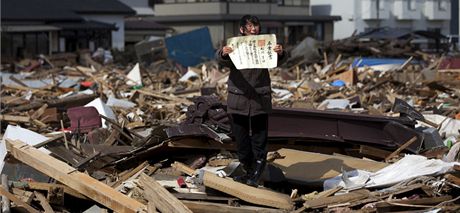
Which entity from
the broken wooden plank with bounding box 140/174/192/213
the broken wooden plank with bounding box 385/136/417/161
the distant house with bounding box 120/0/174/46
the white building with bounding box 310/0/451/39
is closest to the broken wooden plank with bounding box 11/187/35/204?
the broken wooden plank with bounding box 140/174/192/213

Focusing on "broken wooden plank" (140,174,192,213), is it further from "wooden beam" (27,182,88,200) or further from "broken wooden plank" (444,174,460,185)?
"broken wooden plank" (444,174,460,185)

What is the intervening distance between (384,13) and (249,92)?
48291 millimetres

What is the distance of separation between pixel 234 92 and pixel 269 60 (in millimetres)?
395

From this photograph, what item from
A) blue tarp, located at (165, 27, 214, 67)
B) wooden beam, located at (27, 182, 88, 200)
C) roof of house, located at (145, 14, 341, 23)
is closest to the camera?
wooden beam, located at (27, 182, 88, 200)

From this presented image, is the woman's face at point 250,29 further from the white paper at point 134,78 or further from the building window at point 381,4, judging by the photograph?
the building window at point 381,4

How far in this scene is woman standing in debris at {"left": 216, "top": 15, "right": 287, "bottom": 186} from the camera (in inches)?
229

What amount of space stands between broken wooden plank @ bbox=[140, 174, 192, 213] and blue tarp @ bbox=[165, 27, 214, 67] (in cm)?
1941

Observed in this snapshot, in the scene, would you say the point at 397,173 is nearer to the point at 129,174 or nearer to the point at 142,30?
the point at 129,174

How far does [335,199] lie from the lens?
5.61 meters

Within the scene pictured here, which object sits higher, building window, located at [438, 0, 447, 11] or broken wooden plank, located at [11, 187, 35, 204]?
building window, located at [438, 0, 447, 11]

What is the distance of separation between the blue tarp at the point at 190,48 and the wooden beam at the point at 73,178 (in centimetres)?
1881

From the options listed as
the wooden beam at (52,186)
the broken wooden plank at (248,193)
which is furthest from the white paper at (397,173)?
the wooden beam at (52,186)

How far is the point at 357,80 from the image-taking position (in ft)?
53.8

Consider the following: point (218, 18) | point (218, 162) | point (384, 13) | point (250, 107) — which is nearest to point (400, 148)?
point (218, 162)
